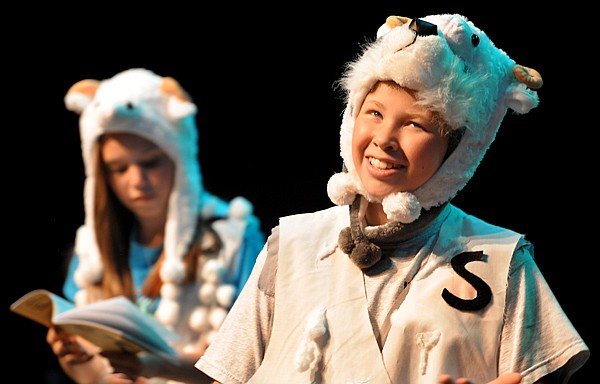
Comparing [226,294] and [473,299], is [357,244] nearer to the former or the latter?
[473,299]

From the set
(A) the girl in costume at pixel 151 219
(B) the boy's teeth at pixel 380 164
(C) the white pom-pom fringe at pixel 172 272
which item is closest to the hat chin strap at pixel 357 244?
(B) the boy's teeth at pixel 380 164

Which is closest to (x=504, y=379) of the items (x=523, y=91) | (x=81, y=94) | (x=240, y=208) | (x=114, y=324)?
(x=523, y=91)

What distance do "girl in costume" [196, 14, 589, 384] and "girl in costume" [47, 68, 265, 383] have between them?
1240 millimetres

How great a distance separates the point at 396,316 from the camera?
2320 millimetres

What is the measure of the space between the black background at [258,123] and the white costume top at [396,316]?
685 mm

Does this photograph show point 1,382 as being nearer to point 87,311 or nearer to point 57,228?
point 57,228

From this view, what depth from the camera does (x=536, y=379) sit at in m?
2.26

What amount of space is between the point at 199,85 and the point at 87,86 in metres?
0.41

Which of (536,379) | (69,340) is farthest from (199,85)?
(536,379)

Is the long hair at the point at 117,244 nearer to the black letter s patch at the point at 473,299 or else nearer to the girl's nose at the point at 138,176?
the girl's nose at the point at 138,176

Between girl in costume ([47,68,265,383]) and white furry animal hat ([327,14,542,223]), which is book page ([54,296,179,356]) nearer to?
girl in costume ([47,68,265,383])

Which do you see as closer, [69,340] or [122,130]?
[69,340]

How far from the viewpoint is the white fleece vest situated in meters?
2.28

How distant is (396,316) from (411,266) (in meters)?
0.13
